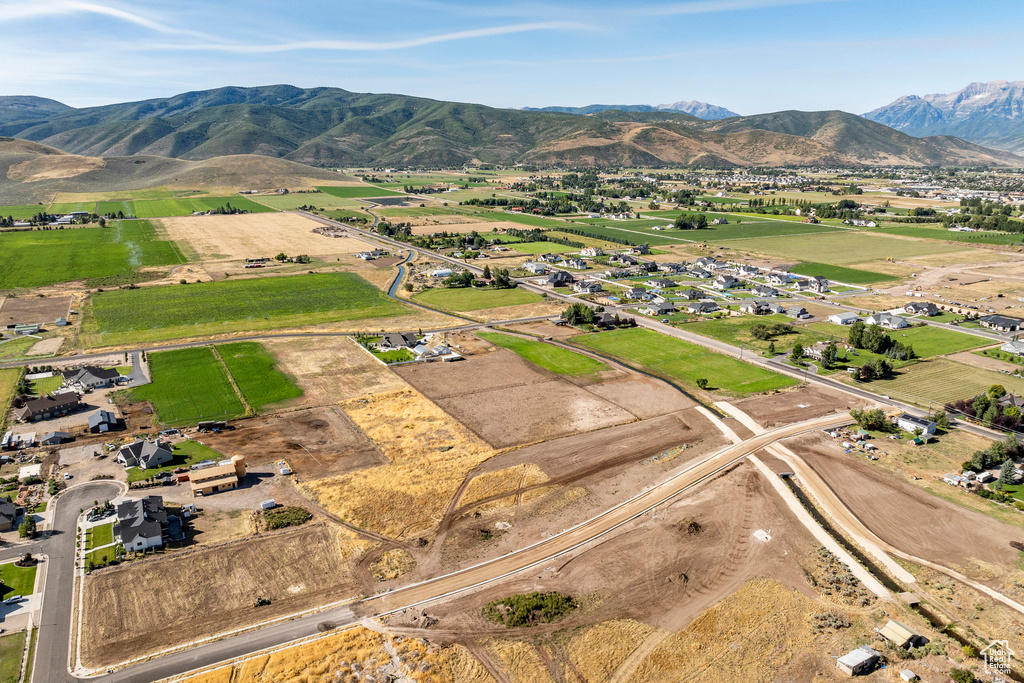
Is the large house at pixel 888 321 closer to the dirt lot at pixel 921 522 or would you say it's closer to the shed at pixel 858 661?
the dirt lot at pixel 921 522

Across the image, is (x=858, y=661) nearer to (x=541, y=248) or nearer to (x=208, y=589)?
(x=208, y=589)

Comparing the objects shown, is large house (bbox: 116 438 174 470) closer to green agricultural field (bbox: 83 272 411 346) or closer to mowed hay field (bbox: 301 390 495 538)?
mowed hay field (bbox: 301 390 495 538)

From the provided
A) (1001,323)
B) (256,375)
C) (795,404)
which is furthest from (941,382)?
(256,375)

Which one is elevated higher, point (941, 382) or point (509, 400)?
point (941, 382)

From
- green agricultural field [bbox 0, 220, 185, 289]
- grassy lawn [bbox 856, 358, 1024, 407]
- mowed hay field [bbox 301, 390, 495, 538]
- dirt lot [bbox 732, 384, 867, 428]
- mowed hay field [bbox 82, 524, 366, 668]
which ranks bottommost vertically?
mowed hay field [bbox 82, 524, 366, 668]

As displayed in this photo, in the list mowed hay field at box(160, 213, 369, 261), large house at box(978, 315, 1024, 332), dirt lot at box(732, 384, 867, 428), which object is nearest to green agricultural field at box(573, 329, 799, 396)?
dirt lot at box(732, 384, 867, 428)
